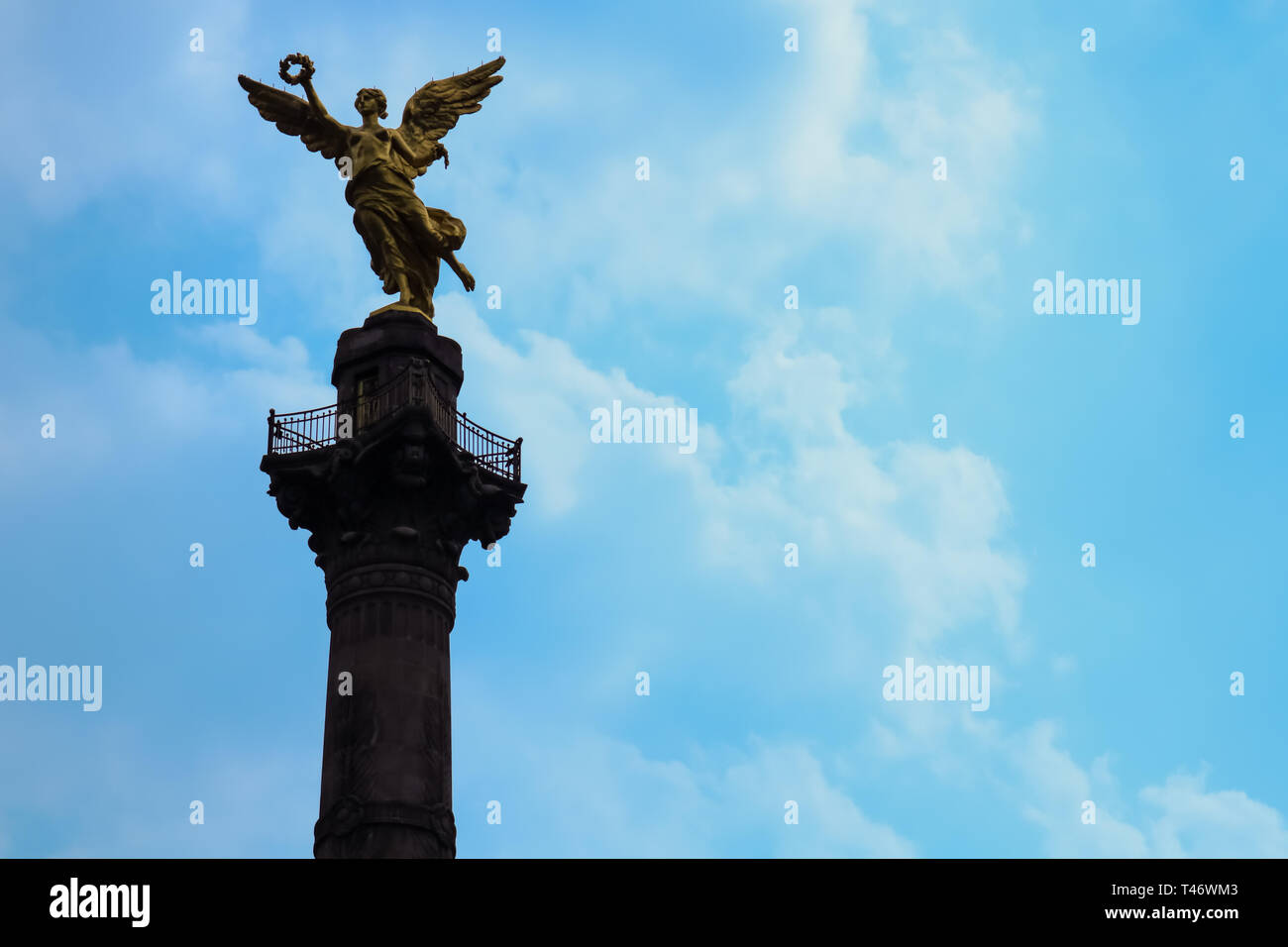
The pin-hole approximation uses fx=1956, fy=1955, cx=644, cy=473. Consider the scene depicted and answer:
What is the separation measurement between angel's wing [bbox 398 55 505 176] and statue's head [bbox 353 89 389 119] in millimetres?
779

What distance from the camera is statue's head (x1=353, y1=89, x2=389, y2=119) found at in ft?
170

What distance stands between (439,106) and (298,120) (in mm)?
3960

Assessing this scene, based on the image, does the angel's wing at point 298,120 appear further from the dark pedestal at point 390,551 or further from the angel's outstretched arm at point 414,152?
the dark pedestal at point 390,551

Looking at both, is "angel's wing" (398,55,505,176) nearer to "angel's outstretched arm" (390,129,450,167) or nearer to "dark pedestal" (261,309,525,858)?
"angel's outstretched arm" (390,129,450,167)

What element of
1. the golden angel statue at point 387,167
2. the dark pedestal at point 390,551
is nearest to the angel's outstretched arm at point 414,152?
the golden angel statue at point 387,167

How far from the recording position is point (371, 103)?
51875 millimetres

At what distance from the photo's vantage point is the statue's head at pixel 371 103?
5184 cm

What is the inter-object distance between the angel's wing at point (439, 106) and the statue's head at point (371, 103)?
Answer: 779 mm

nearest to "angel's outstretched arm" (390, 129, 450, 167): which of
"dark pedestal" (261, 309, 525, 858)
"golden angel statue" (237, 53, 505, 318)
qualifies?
"golden angel statue" (237, 53, 505, 318)
